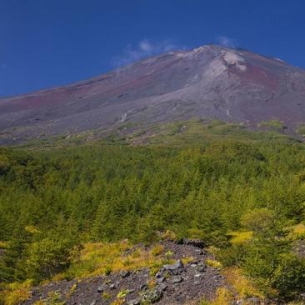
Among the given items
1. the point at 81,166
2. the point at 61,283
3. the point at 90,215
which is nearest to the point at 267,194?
the point at 90,215

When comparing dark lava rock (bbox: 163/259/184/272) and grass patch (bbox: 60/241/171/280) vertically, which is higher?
dark lava rock (bbox: 163/259/184/272)

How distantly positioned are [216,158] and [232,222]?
260ft

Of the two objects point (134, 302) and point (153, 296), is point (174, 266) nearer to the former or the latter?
point (153, 296)

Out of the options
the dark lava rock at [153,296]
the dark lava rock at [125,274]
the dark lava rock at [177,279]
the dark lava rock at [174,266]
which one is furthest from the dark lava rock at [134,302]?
the dark lava rock at [125,274]

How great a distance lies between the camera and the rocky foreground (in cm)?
2264

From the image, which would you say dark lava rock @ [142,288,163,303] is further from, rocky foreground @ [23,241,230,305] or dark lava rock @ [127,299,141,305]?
dark lava rock @ [127,299,141,305]

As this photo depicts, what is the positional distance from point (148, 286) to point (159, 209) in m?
27.0

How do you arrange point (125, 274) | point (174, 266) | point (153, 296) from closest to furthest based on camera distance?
1. point (153, 296)
2. point (174, 266)
3. point (125, 274)

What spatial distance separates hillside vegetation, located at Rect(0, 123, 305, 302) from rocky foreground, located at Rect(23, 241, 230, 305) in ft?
6.63

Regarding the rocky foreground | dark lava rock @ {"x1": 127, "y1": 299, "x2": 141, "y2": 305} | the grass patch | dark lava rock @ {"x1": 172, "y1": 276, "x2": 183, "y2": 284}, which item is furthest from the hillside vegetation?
dark lava rock @ {"x1": 127, "y1": 299, "x2": 141, "y2": 305}

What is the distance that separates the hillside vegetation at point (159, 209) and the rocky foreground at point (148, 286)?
2.02m

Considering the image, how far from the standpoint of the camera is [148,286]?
2466cm

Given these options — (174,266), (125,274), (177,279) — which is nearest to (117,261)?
(125,274)

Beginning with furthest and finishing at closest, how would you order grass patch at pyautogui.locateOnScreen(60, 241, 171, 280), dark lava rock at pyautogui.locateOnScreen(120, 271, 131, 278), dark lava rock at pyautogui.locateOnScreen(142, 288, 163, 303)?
1. grass patch at pyautogui.locateOnScreen(60, 241, 171, 280)
2. dark lava rock at pyautogui.locateOnScreen(120, 271, 131, 278)
3. dark lava rock at pyautogui.locateOnScreen(142, 288, 163, 303)
